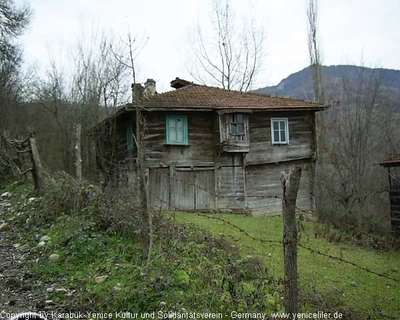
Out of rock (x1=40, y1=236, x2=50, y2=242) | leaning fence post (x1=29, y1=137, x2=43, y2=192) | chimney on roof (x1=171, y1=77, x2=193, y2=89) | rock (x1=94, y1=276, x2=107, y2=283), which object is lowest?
rock (x1=94, y1=276, x2=107, y2=283)

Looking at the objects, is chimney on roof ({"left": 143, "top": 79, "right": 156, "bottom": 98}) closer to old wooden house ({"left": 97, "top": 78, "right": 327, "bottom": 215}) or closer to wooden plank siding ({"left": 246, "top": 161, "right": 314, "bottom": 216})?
old wooden house ({"left": 97, "top": 78, "right": 327, "bottom": 215})

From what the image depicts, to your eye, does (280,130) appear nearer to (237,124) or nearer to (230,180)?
(237,124)

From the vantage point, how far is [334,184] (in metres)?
28.8

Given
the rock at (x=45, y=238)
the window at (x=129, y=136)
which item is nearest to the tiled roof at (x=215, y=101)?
the window at (x=129, y=136)

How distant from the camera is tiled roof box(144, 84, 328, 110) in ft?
63.8

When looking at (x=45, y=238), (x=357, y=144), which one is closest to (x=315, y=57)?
(x=357, y=144)

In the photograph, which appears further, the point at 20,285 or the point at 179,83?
the point at 179,83

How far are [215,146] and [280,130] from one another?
4095 mm

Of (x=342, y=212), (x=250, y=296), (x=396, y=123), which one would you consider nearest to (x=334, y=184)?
(x=342, y=212)

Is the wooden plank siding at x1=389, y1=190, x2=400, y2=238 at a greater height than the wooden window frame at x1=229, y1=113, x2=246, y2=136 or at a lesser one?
lesser

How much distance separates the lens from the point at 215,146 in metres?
20.1

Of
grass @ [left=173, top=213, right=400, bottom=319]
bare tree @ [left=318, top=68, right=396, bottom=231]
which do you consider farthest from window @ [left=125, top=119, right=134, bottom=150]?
bare tree @ [left=318, top=68, right=396, bottom=231]

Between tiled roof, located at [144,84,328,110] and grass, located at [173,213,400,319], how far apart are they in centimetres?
671

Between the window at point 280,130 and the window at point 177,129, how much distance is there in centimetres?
493
